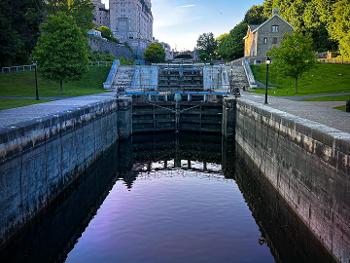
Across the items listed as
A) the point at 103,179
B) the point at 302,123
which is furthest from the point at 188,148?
the point at 302,123

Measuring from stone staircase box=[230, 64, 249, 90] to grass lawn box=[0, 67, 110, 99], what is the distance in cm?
1795

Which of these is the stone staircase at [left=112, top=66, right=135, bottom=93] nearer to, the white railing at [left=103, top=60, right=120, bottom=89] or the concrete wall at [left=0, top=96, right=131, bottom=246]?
the white railing at [left=103, top=60, right=120, bottom=89]

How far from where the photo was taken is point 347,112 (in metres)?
21.8

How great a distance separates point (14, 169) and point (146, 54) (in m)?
99.1

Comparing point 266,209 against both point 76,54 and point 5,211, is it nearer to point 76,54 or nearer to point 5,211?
point 5,211

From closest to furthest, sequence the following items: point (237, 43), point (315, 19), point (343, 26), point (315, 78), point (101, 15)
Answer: point (315, 78) < point (343, 26) < point (315, 19) < point (237, 43) < point (101, 15)

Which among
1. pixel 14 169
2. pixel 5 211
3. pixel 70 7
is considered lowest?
pixel 5 211

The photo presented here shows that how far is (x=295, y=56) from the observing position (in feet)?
129

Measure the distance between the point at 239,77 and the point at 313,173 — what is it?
42889 millimetres

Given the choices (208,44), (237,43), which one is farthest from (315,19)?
(208,44)

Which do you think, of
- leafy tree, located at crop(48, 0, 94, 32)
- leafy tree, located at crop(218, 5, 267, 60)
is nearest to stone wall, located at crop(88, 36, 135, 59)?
leafy tree, located at crop(48, 0, 94, 32)

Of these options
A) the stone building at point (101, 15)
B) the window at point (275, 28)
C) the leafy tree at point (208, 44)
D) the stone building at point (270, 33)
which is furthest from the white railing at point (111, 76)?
the stone building at point (101, 15)

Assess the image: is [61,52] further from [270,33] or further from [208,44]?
[208,44]

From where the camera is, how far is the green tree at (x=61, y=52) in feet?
130
